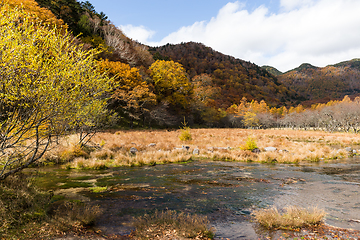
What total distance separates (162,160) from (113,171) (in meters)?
4.21

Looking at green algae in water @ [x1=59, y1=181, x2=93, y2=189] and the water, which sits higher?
green algae in water @ [x1=59, y1=181, x2=93, y2=189]

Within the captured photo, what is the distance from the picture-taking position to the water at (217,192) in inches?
238

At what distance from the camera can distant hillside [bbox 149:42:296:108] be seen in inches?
5650

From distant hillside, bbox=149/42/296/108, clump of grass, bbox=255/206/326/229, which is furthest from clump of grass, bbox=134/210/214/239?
distant hillside, bbox=149/42/296/108

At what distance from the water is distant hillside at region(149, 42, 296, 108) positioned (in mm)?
113333

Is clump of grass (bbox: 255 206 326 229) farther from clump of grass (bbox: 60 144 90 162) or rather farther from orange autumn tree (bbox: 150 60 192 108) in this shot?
orange autumn tree (bbox: 150 60 192 108)

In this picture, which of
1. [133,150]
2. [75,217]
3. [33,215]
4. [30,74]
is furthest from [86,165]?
[30,74]

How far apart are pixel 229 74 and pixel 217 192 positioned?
525ft

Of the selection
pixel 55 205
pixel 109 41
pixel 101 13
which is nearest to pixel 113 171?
pixel 55 205

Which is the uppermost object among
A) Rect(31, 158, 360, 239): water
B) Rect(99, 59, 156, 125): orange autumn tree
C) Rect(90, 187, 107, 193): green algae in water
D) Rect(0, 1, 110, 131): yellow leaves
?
Rect(99, 59, 156, 125): orange autumn tree

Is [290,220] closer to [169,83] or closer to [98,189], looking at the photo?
[98,189]

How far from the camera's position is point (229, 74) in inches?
6265

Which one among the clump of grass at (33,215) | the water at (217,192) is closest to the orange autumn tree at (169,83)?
the water at (217,192)

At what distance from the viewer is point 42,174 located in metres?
11.0
